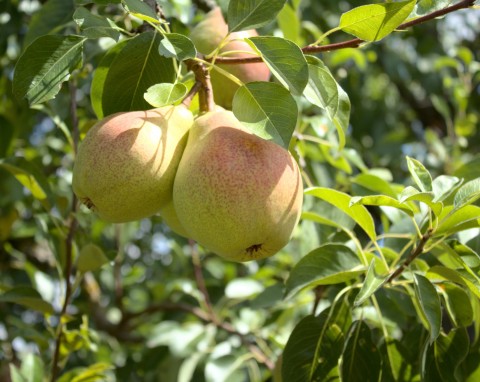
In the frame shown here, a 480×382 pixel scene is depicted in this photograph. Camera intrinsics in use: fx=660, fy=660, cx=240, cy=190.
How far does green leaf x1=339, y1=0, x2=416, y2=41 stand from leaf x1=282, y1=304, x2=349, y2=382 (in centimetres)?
56

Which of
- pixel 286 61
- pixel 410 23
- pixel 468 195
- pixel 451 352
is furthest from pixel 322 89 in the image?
pixel 451 352

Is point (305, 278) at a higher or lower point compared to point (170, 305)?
higher

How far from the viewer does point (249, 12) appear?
1129mm

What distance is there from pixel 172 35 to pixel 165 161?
0.21 m

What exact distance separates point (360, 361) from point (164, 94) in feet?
2.11

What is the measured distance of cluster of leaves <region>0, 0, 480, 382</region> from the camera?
1.10 meters

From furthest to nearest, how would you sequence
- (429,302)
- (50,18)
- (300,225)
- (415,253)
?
(300,225)
(50,18)
(415,253)
(429,302)

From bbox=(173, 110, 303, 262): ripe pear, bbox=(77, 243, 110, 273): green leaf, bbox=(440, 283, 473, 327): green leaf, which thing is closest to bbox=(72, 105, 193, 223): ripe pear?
bbox=(173, 110, 303, 262): ripe pear

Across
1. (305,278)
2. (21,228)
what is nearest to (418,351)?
(305,278)

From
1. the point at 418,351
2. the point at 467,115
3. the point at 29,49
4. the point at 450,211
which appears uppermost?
the point at 29,49

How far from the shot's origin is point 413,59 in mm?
4020

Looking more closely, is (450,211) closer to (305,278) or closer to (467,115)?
(305,278)

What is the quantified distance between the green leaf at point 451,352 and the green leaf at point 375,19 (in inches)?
23.9

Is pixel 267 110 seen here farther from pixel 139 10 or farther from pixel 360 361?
pixel 360 361
